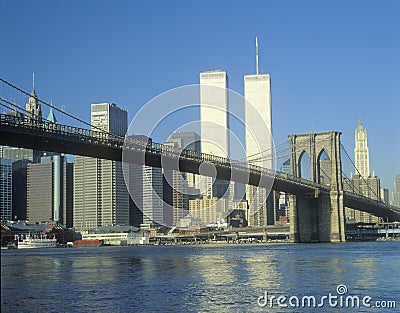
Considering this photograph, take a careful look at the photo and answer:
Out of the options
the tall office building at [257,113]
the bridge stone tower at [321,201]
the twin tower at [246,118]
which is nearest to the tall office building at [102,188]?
the twin tower at [246,118]

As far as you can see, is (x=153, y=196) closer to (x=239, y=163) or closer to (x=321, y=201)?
(x=321, y=201)

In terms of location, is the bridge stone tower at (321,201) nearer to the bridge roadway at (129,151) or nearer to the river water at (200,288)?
the bridge roadway at (129,151)

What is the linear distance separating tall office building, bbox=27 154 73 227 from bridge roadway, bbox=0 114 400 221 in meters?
72.7

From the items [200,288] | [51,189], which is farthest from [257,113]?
[200,288]

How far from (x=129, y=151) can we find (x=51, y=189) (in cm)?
8556

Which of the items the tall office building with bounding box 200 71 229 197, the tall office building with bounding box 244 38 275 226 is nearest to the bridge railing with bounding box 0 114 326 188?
the tall office building with bounding box 200 71 229 197

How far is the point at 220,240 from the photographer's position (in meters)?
110

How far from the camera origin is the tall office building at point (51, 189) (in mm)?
128250

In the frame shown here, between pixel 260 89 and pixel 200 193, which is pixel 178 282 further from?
pixel 260 89

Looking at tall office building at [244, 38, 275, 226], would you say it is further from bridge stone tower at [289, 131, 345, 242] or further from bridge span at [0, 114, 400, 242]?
bridge span at [0, 114, 400, 242]

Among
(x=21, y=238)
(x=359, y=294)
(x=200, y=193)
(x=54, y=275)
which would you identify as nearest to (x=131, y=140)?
(x=54, y=275)

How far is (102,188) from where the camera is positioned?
12519 centimetres

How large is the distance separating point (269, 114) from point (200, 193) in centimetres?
6045

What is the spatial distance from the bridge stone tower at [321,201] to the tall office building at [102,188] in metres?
55.3
